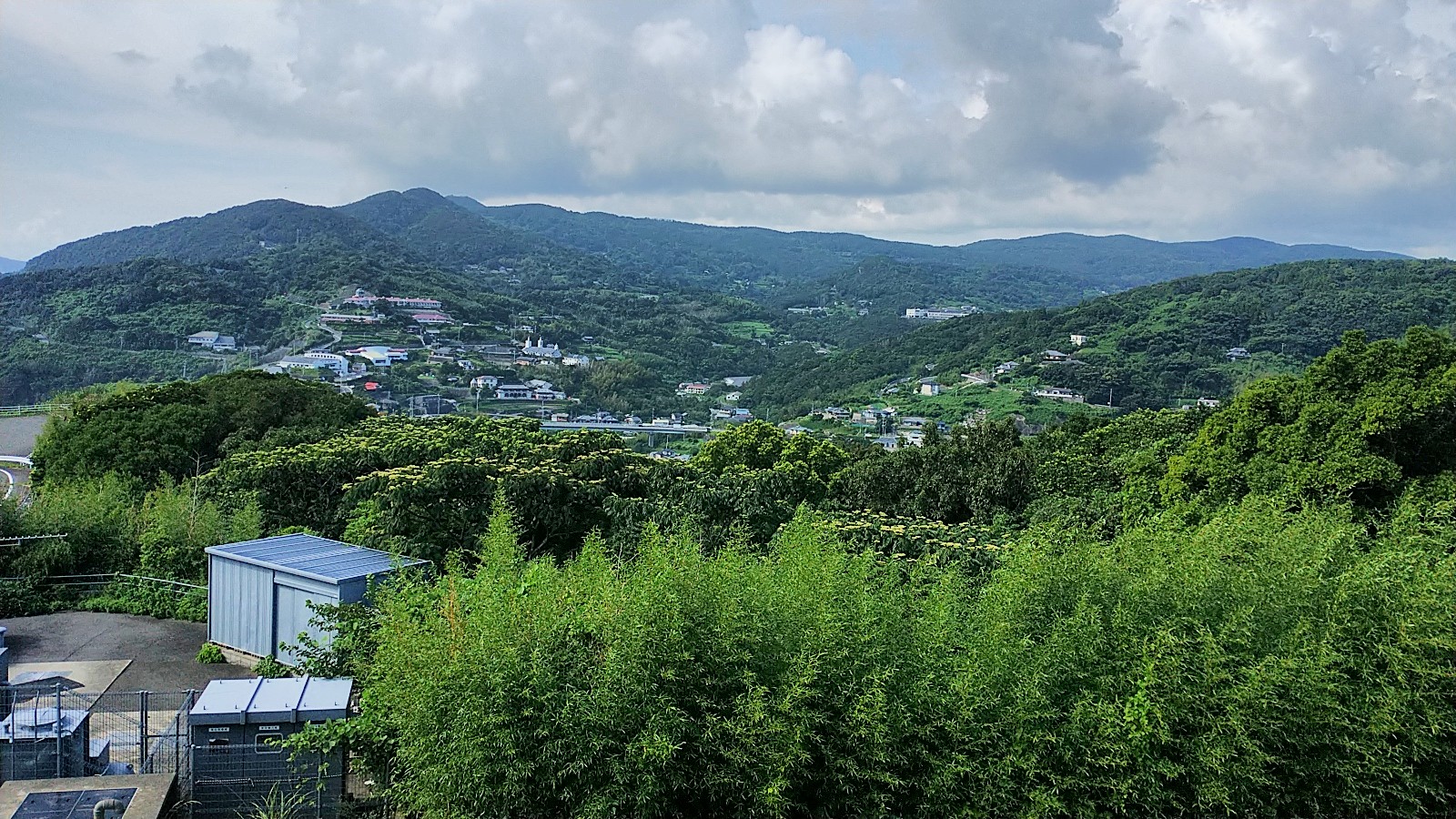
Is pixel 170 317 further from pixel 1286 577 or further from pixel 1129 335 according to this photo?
pixel 1286 577

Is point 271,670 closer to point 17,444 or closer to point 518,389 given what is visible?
point 17,444

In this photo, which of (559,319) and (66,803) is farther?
(559,319)

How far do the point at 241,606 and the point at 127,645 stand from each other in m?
1.46

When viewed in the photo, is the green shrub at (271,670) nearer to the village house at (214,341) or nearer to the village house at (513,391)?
the village house at (513,391)

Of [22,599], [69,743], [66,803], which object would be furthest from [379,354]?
[66,803]

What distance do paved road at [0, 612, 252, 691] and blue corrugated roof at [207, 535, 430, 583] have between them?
110cm

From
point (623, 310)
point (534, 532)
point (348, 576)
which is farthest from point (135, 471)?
point (623, 310)

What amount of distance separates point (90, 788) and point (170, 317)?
7992cm

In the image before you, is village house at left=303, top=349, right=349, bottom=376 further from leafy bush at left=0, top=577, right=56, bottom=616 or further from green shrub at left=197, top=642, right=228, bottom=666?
green shrub at left=197, top=642, right=228, bottom=666

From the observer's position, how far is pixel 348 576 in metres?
9.32

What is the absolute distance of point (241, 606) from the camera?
32.8 ft

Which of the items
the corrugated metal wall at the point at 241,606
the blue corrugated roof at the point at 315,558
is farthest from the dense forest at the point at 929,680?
the corrugated metal wall at the point at 241,606

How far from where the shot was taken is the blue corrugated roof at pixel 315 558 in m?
9.45

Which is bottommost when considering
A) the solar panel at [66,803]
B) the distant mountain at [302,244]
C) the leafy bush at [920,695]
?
the solar panel at [66,803]
